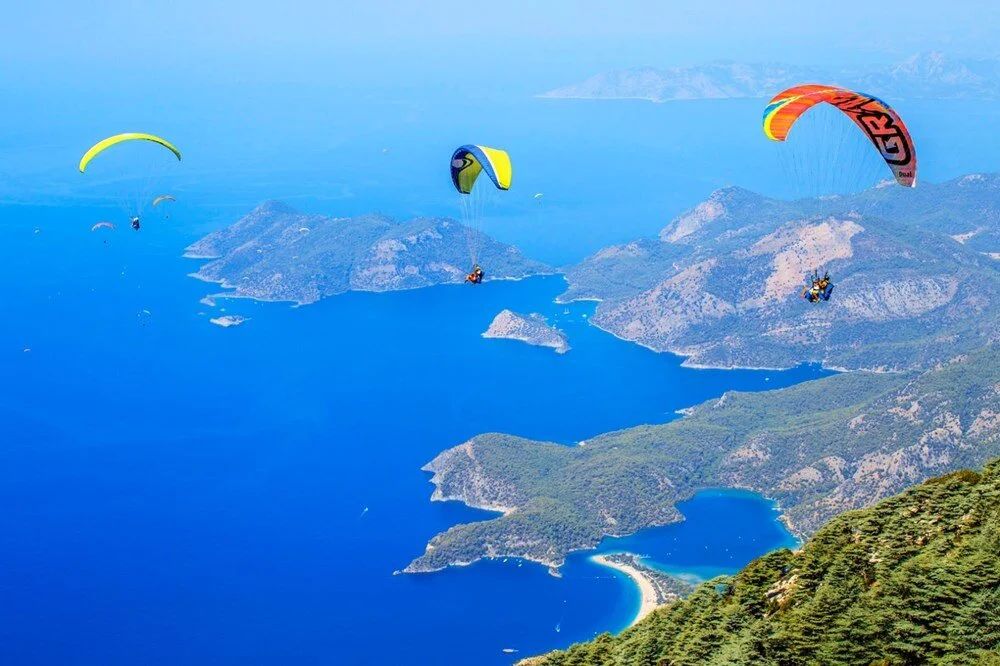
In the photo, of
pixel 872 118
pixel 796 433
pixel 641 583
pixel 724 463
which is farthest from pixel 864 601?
pixel 796 433

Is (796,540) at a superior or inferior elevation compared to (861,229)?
inferior

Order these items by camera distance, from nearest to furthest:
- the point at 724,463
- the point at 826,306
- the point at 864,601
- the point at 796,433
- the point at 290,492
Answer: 1. the point at 864,601
2. the point at 724,463
3. the point at 796,433
4. the point at 290,492
5. the point at 826,306

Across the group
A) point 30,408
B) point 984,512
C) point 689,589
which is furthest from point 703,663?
point 30,408

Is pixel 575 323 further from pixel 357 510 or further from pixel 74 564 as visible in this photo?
pixel 74 564

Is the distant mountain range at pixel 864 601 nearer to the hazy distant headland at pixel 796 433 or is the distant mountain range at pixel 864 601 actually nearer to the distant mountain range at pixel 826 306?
the hazy distant headland at pixel 796 433

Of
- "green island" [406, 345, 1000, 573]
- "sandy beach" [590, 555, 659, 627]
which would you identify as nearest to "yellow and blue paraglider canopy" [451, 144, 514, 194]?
"sandy beach" [590, 555, 659, 627]

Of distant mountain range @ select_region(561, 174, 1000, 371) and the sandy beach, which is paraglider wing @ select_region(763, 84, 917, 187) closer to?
the sandy beach

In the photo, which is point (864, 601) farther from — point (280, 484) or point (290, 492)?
point (280, 484)
